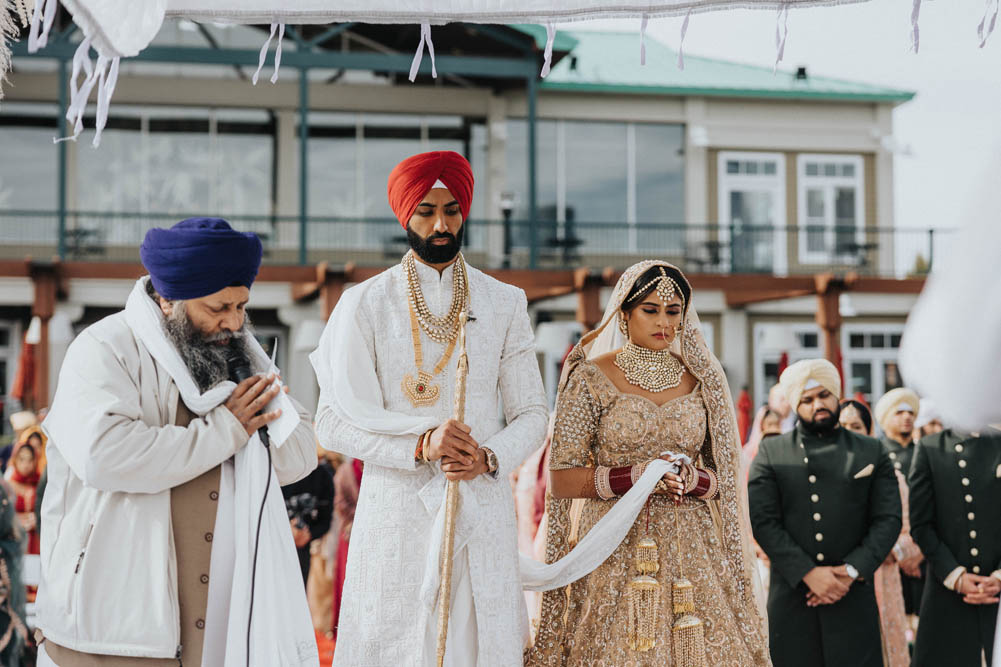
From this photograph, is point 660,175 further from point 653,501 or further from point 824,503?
point 653,501

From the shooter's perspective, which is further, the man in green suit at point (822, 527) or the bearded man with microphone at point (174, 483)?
the man in green suit at point (822, 527)

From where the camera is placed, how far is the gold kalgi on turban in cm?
509

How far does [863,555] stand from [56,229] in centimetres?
1744

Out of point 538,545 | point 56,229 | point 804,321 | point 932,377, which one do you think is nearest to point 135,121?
point 56,229

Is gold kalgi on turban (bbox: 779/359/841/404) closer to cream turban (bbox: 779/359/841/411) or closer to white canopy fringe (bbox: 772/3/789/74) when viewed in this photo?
cream turban (bbox: 779/359/841/411)

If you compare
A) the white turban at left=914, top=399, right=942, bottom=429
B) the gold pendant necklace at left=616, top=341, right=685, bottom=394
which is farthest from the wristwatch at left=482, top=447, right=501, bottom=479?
the white turban at left=914, top=399, right=942, bottom=429

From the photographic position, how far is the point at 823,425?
506cm

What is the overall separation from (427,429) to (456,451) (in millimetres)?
117

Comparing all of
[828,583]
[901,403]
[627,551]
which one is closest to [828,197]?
[901,403]

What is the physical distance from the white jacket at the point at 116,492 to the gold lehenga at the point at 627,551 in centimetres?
147

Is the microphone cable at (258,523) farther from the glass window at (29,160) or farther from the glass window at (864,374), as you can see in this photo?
the glass window at (864,374)

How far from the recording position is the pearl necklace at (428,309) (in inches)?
142

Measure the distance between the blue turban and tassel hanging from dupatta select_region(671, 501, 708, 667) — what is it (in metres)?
1.86

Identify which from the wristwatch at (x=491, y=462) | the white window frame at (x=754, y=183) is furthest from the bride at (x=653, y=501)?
the white window frame at (x=754, y=183)
